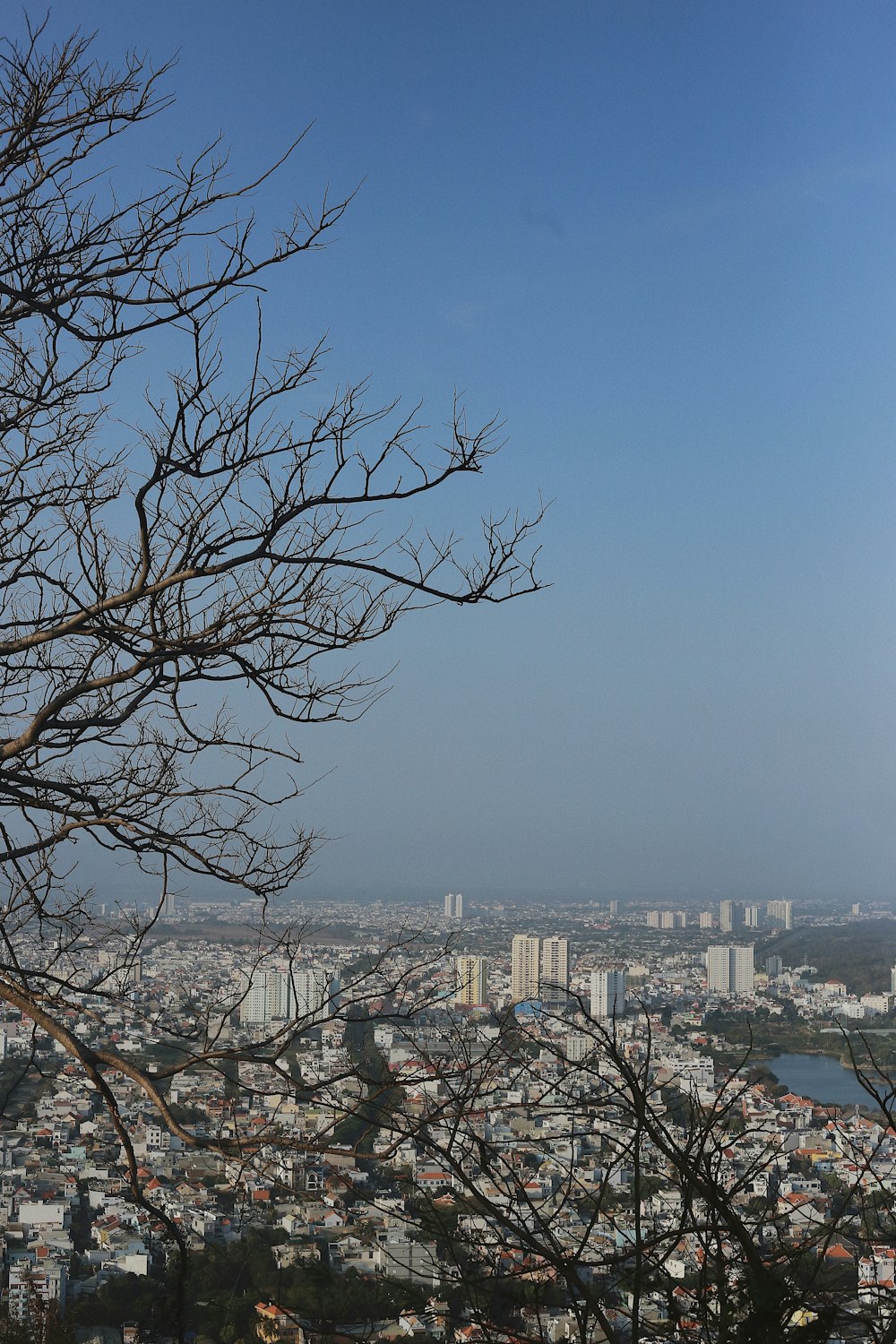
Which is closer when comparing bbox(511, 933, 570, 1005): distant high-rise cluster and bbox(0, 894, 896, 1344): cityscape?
bbox(0, 894, 896, 1344): cityscape

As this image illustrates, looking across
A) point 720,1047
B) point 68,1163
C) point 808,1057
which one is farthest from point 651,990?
point 68,1163

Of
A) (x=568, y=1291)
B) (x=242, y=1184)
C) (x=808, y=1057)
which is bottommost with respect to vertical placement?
(x=808, y=1057)

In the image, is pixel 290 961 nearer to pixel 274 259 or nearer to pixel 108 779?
pixel 108 779

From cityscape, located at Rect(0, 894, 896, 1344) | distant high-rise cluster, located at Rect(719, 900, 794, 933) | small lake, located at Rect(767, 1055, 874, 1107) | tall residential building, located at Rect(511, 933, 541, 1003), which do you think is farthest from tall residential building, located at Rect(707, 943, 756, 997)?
distant high-rise cluster, located at Rect(719, 900, 794, 933)

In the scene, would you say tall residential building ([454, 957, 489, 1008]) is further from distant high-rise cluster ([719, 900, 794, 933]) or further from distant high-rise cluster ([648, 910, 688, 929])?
distant high-rise cluster ([719, 900, 794, 933])

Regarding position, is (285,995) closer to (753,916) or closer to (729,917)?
(729,917)

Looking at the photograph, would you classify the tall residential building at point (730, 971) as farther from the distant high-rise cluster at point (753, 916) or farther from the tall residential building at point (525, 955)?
the distant high-rise cluster at point (753, 916)
